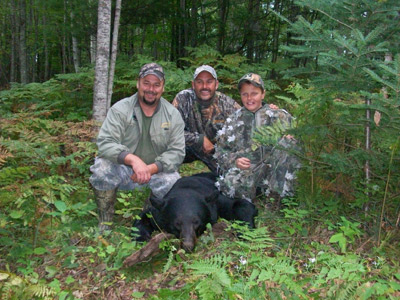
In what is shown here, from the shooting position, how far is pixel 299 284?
2623 millimetres

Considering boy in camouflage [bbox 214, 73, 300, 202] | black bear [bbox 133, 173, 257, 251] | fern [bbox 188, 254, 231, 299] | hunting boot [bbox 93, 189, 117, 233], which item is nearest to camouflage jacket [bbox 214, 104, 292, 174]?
boy in camouflage [bbox 214, 73, 300, 202]

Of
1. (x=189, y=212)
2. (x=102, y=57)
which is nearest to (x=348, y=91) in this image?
(x=189, y=212)

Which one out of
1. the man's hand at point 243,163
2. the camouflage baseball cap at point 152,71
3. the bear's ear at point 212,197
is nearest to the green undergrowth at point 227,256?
the bear's ear at point 212,197

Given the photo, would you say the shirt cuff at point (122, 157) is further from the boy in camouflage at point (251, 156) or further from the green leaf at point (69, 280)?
the green leaf at point (69, 280)

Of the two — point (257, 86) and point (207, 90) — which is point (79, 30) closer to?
point (207, 90)

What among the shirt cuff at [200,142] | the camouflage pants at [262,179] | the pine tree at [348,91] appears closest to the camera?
the pine tree at [348,91]

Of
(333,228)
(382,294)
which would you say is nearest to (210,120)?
(333,228)

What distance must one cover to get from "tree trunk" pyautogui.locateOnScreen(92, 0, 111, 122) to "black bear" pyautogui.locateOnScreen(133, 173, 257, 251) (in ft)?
11.1

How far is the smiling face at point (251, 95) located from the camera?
15.2ft

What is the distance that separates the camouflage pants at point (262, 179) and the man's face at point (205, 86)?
1.70 meters

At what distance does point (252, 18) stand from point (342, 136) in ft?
32.2

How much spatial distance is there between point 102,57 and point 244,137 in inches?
147

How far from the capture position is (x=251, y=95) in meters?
4.62

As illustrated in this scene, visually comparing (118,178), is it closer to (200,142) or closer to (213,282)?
(200,142)
